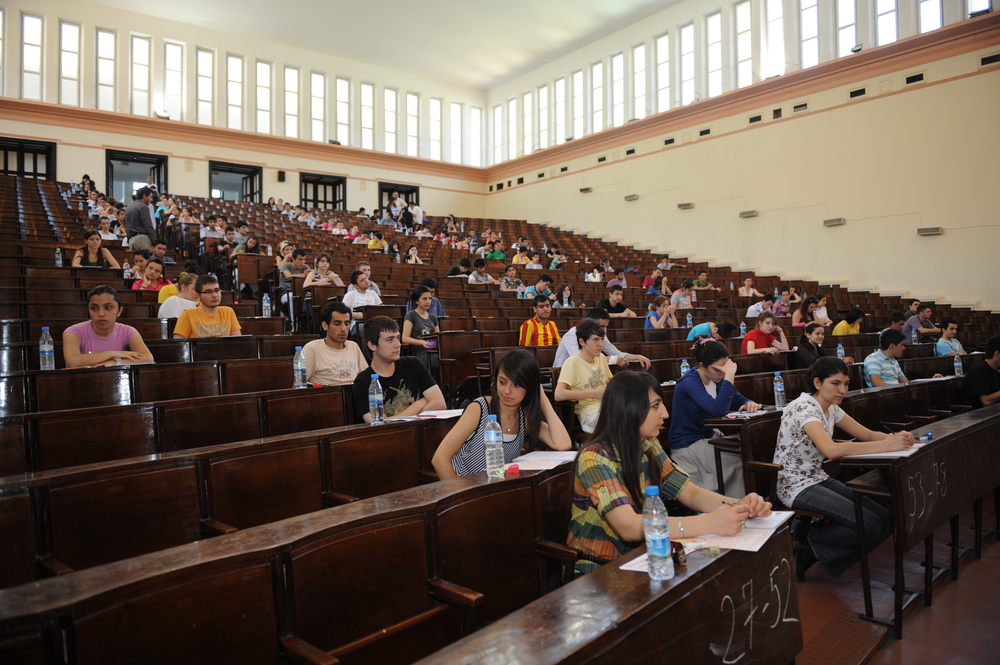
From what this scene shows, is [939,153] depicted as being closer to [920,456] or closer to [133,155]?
[920,456]

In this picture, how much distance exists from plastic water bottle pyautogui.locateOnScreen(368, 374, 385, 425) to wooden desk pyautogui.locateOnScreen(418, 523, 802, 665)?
1.78 m

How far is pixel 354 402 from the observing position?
343 cm

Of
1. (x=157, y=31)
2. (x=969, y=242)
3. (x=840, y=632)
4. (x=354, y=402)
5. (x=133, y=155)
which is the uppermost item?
(x=157, y=31)

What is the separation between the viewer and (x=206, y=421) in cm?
304

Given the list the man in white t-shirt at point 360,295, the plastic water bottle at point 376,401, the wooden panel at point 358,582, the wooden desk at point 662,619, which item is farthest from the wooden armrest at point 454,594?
the man in white t-shirt at point 360,295

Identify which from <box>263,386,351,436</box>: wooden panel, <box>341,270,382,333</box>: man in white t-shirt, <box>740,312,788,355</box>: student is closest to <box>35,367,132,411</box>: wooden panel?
<box>263,386,351,436</box>: wooden panel

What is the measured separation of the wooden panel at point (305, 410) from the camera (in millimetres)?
3258

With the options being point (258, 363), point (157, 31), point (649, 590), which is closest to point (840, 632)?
point (649, 590)

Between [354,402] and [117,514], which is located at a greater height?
[354,402]

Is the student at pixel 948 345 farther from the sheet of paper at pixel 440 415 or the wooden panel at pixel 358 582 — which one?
the wooden panel at pixel 358 582

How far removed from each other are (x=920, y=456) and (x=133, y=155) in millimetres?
18640

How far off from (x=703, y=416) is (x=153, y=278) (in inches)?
205

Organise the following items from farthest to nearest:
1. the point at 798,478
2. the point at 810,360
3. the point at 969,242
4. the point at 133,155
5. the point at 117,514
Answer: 1. the point at 133,155
2. the point at 969,242
3. the point at 810,360
4. the point at 798,478
5. the point at 117,514

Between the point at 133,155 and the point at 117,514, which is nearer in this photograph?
the point at 117,514
